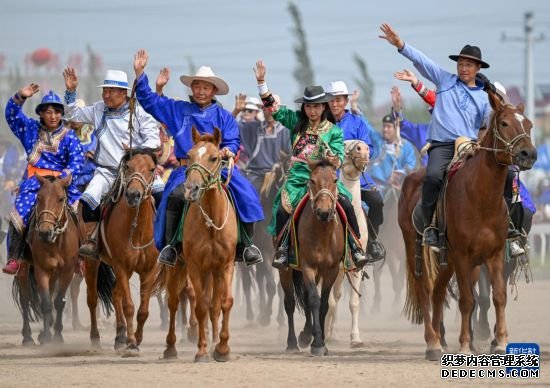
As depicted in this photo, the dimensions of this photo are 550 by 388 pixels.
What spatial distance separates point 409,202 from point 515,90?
8718 cm

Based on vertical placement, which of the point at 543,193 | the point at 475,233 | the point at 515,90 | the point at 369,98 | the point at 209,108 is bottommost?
the point at 475,233

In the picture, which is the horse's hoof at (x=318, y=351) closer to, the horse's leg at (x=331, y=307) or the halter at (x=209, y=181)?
the halter at (x=209, y=181)

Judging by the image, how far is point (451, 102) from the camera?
569 inches

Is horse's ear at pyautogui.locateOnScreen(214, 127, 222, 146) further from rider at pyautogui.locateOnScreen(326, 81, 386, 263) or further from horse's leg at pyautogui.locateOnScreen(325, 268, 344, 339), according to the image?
horse's leg at pyautogui.locateOnScreen(325, 268, 344, 339)

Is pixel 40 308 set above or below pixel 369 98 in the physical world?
below

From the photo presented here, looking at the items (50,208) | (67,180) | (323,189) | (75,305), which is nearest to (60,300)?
(50,208)

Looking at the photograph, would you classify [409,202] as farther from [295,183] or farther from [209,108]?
[209,108]

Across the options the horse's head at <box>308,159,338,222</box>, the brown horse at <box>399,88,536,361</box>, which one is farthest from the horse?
the brown horse at <box>399,88,536,361</box>

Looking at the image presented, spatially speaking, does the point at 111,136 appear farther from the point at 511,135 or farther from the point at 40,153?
the point at 511,135

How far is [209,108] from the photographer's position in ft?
48.8

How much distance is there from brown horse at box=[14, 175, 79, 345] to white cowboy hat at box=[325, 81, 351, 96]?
11.8 feet

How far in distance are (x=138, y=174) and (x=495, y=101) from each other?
154 inches

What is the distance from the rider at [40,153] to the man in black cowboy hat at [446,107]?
14.7 feet

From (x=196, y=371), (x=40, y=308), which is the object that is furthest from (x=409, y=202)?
(x=40, y=308)
